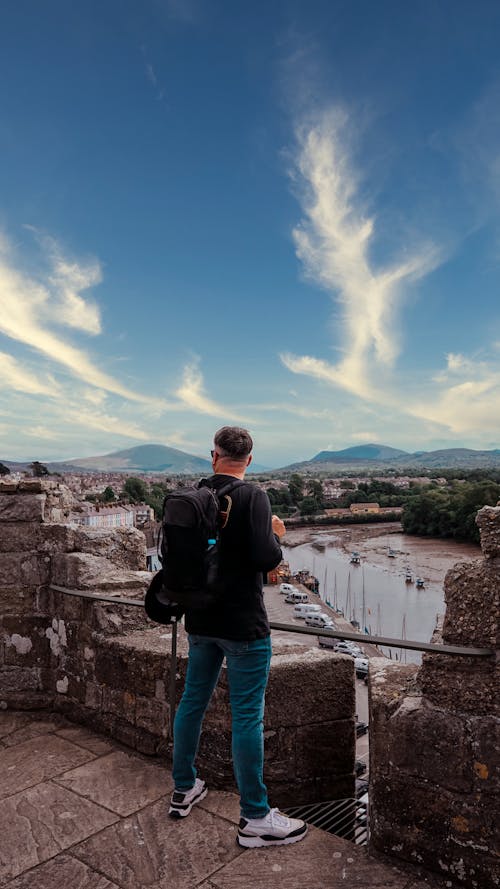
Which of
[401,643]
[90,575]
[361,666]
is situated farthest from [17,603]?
[361,666]

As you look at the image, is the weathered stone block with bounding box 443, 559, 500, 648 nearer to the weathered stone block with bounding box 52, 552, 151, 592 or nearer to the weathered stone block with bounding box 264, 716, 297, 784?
the weathered stone block with bounding box 264, 716, 297, 784

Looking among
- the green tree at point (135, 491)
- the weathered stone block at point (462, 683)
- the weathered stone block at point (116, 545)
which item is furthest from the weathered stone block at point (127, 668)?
the green tree at point (135, 491)

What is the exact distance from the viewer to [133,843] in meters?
2.09

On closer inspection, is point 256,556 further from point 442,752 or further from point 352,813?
point 352,813

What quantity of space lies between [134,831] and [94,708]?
98cm

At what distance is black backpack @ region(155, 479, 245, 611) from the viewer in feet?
6.22

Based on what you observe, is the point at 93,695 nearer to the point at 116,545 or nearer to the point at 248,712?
the point at 116,545

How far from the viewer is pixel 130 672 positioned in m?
2.88

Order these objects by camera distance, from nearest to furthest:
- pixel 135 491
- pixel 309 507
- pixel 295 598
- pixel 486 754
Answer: pixel 486 754 → pixel 295 598 → pixel 135 491 → pixel 309 507

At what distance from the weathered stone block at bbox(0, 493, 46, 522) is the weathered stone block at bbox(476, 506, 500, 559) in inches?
97.9

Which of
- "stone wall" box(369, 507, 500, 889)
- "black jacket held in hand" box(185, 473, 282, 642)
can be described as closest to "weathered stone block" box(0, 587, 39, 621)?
"black jacket held in hand" box(185, 473, 282, 642)

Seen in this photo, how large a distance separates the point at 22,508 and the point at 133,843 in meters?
1.93

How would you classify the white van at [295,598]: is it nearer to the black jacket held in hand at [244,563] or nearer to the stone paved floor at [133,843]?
the stone paved floor at [133,843]

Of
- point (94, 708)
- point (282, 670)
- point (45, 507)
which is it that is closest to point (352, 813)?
point (282, 670)
